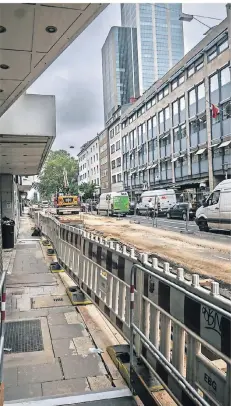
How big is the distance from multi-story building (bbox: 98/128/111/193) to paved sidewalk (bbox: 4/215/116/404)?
51.8 feet

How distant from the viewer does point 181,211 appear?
58.3 feet

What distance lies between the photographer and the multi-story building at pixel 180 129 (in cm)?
2295

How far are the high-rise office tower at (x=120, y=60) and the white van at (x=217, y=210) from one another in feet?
19.2

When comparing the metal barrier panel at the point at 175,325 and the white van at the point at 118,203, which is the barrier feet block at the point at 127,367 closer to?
the metal barrier panel at the point at 175,325

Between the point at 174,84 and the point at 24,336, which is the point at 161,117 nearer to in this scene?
the point at 174,84

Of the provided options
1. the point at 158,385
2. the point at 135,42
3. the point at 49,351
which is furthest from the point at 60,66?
the point at 158,385

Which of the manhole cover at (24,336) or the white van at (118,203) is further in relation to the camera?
the white van at (118,203)

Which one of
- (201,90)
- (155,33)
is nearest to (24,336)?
(155,33)

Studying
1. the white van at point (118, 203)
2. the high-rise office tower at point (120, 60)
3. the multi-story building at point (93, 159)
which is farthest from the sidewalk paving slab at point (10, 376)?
the multi-story building at point (93, 159)

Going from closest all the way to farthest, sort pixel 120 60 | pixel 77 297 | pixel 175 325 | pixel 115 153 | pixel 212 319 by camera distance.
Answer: pixel 212 319
pixel 175 325
pixel 77 297
pixel 120 60
pixel 115 153

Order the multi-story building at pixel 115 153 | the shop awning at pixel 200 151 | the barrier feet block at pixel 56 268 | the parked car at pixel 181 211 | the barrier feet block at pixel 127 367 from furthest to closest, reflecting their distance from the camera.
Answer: the shop awning at pixel 200 151 → the multi-story building at pixel 115 153 → the parked car at pixel 181 211 → the barrier feet block at pixel 56 268 → the barrier feet block at pixel 127 367

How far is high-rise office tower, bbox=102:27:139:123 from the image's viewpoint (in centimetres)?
461

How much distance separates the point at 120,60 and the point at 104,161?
54.1 feet

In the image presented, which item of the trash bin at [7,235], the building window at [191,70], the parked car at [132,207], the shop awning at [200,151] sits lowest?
the trash bin at [7,235]
